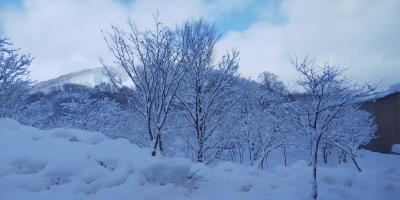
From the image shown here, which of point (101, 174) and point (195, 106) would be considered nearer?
point (101, 174)

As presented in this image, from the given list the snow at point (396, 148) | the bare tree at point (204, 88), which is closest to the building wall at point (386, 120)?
the snow at point (396, 148)

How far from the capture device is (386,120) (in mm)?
38500

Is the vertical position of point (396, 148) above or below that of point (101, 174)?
above

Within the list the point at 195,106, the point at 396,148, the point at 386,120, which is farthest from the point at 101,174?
the point at 386,120

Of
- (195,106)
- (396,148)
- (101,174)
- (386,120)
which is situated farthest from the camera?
(386,120)

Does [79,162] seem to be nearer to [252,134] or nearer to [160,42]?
[160,42]

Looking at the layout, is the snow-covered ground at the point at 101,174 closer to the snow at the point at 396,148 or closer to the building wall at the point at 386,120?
the snow at the point at 396,148

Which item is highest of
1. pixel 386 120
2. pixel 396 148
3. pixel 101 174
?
pixel 386 120

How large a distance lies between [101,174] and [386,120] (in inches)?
1438

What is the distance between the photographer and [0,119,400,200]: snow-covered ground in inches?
295

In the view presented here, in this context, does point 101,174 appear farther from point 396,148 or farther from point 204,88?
point 396,148

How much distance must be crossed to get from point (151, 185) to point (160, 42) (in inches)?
271

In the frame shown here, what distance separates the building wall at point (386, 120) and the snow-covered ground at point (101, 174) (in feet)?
91.8

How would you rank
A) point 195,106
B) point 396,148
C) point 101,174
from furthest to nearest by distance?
1. point 396,148
2. point 195,106
3. point 101,174
